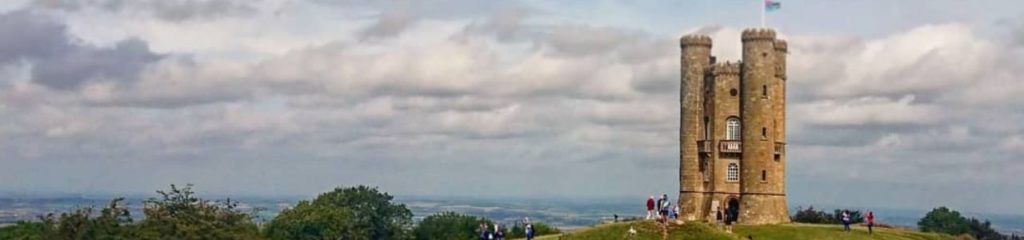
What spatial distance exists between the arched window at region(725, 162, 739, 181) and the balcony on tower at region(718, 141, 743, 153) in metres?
1.01

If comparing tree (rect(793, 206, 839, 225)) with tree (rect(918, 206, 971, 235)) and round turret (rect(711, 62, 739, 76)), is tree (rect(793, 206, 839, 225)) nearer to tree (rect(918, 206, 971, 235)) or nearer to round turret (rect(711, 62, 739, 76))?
round turret (rect(711, 62, 739, 76))

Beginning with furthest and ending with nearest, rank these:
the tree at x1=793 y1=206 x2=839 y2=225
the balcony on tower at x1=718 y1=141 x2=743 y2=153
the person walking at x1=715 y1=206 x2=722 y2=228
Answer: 1. the tree at x1=793 y1=206 x2=839 y2=225
2. the balcony on tower at x1=718 y1=141 x2=743 y2=153
3. the person walking at x1=715 y1=206 x2=722 y2=228

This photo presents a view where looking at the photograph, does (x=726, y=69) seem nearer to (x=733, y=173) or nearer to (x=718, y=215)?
(x=733, y=173)

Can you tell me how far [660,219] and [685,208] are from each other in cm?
1821

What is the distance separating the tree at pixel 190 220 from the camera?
7938 centimetres

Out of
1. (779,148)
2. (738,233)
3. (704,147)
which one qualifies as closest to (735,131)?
→ (704,147)

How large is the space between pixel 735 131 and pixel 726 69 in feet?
13.4

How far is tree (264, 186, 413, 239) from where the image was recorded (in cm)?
11212

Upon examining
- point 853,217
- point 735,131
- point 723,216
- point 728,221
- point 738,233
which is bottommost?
point 738,233

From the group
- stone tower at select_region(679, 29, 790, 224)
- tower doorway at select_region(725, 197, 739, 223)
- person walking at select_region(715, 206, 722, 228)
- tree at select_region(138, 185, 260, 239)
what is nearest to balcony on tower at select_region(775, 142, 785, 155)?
stone tower at select_region(679, 29, 790, 224)

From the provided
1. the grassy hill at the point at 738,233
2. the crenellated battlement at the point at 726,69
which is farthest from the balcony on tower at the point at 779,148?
the grassy hill at the point at 738,233

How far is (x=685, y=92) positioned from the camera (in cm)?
8488

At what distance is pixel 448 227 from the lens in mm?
124750

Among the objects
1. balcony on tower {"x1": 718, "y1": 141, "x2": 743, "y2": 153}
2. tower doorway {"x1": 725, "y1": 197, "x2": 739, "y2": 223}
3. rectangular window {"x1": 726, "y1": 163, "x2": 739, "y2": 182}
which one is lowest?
tower doorway {"x1": 725, "y1": 197, "x2": 739, "y2": 223}
